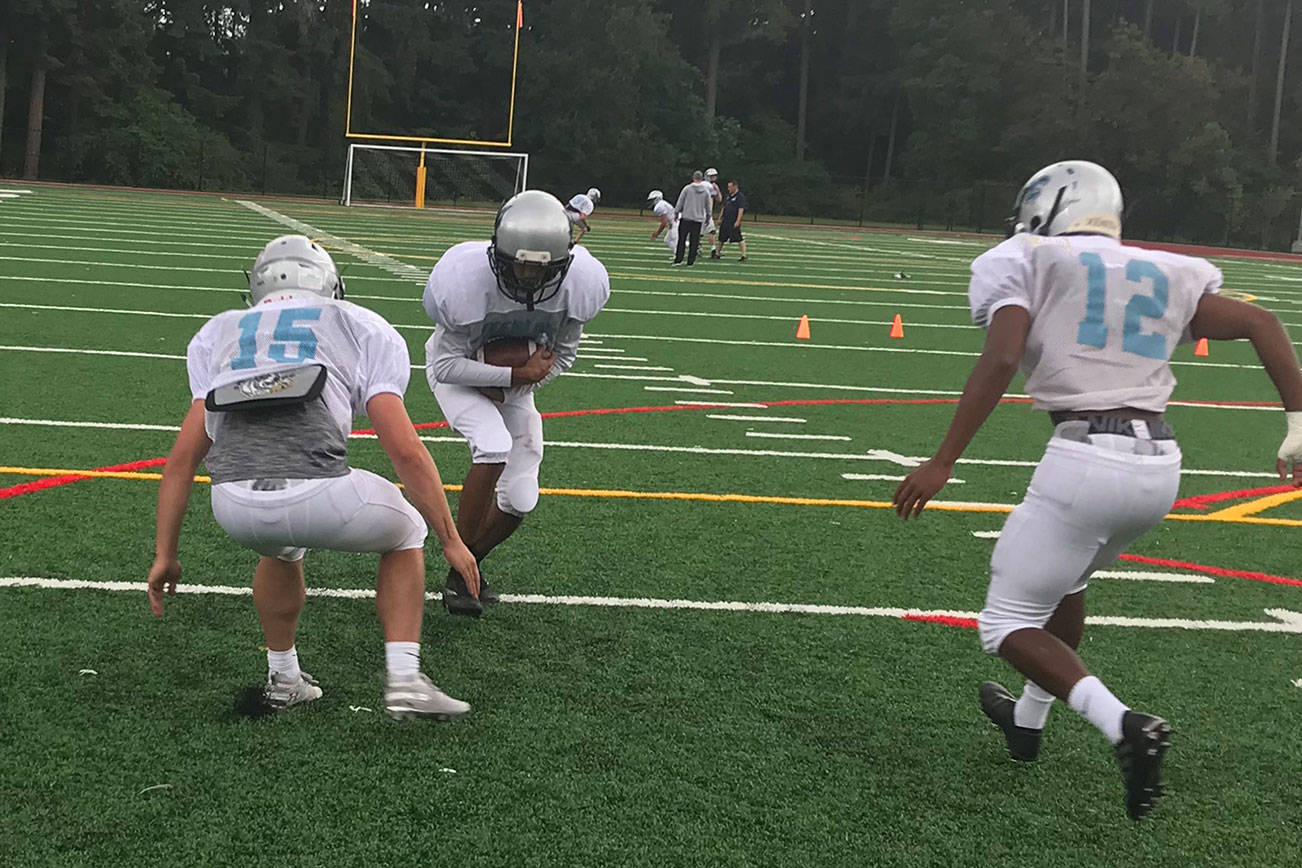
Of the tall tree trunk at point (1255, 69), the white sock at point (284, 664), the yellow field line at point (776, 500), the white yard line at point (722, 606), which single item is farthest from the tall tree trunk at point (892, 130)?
the white sock at point (284, 664)

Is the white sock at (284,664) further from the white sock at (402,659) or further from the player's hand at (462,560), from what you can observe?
the player's hand at (462,560)

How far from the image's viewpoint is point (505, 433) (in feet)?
16.6

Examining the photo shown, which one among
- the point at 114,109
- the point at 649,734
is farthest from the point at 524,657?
the point at 114,109

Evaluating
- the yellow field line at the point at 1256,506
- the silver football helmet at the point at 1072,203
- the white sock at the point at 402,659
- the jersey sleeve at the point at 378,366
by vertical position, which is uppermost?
the silver football helmet at the point at 1072,203

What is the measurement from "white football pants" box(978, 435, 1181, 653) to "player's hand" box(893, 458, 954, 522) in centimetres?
22

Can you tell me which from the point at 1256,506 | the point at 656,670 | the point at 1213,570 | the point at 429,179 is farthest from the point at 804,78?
the point at 656,670

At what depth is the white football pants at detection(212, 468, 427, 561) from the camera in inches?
137

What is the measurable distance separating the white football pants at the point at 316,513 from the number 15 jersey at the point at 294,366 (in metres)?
0.04

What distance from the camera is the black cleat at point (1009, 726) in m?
3.91

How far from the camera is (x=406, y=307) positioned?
14.0 metres

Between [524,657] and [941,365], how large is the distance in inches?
334

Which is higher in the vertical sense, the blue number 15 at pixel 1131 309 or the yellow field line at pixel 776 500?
the blue number 15 at pixel 1131 309

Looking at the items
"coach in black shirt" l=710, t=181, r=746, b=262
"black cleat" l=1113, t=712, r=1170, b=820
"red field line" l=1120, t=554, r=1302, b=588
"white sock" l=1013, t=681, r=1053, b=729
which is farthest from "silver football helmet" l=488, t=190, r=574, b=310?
"coach in black shirt" l=710, t=181, r=746, b=262

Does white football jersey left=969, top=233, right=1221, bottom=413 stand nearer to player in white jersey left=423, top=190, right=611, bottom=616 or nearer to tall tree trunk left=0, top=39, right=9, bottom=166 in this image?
player in white jersey left=423, top=190, right=611, bottom=616
